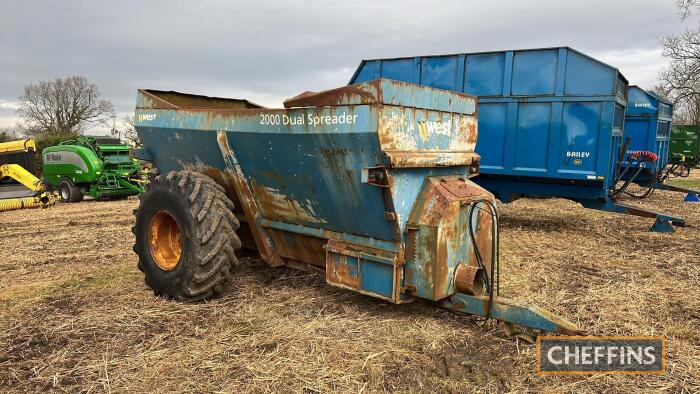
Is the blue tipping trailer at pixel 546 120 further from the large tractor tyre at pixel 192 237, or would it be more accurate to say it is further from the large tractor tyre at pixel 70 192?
the large tractor tyre at pixel 70 192

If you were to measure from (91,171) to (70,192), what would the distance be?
43.1 inches

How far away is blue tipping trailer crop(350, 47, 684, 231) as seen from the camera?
762cm

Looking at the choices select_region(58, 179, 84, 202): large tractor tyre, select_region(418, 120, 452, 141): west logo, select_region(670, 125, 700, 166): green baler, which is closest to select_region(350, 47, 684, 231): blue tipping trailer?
select_region(418, 120, 452, 141): west logo

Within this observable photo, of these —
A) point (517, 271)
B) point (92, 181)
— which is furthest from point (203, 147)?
point (92, 181)

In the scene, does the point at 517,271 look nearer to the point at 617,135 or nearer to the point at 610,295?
the point at 610,295

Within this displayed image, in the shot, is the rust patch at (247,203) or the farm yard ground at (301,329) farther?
the rust patch at (247,203)

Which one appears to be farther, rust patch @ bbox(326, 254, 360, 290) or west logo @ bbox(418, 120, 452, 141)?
rust patch @ bbox(326, 254, 360, 290)

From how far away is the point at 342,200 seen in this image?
3891mm

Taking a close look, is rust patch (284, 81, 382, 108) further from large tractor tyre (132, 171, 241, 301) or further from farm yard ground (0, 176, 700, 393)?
farm yard ground (0, 176, 700, 393)

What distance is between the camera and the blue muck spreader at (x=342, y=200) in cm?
359

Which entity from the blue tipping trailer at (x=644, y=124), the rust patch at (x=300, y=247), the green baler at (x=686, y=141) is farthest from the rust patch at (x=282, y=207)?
the green baler at (x=686, y=141)

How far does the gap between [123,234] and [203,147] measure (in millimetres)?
3982

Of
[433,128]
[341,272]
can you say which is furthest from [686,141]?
[341,272]

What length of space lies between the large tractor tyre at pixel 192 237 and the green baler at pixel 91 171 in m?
9.92
